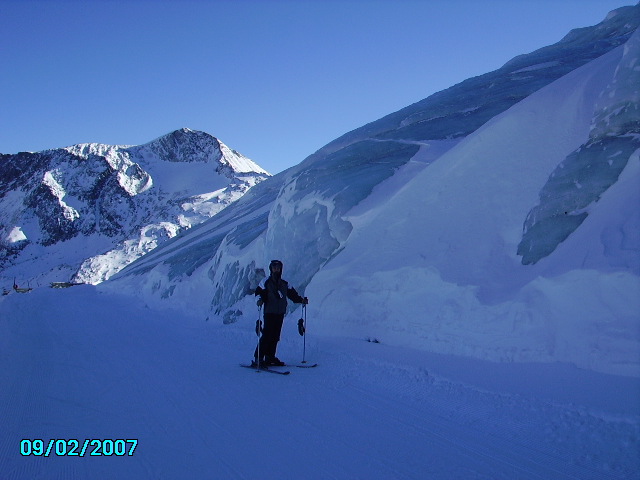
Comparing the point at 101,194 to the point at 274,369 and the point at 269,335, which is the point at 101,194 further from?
the point at 274,369

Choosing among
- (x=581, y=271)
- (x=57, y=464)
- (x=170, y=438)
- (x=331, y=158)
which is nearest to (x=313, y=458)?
(x=170, y=438)

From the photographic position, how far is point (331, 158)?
48.8 feet

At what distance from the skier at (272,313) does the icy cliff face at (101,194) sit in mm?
100488

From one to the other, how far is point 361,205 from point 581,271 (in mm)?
6114

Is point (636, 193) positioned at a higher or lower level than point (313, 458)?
higher

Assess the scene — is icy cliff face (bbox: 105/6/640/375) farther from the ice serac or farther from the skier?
the skier

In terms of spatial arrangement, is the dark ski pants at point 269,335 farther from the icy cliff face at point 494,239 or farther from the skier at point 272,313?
the icy cliff face at point 494,239

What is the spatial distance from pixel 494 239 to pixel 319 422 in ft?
15.4

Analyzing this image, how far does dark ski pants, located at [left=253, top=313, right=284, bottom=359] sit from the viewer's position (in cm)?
642

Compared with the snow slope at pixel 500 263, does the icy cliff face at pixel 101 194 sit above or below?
above

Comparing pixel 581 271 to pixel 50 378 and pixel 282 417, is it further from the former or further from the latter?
pixel 50 378

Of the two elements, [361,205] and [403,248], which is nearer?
[403,248]

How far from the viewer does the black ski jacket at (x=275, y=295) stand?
21.6 feet

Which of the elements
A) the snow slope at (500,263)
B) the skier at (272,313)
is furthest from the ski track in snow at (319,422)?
the snow slope at (500,263)
